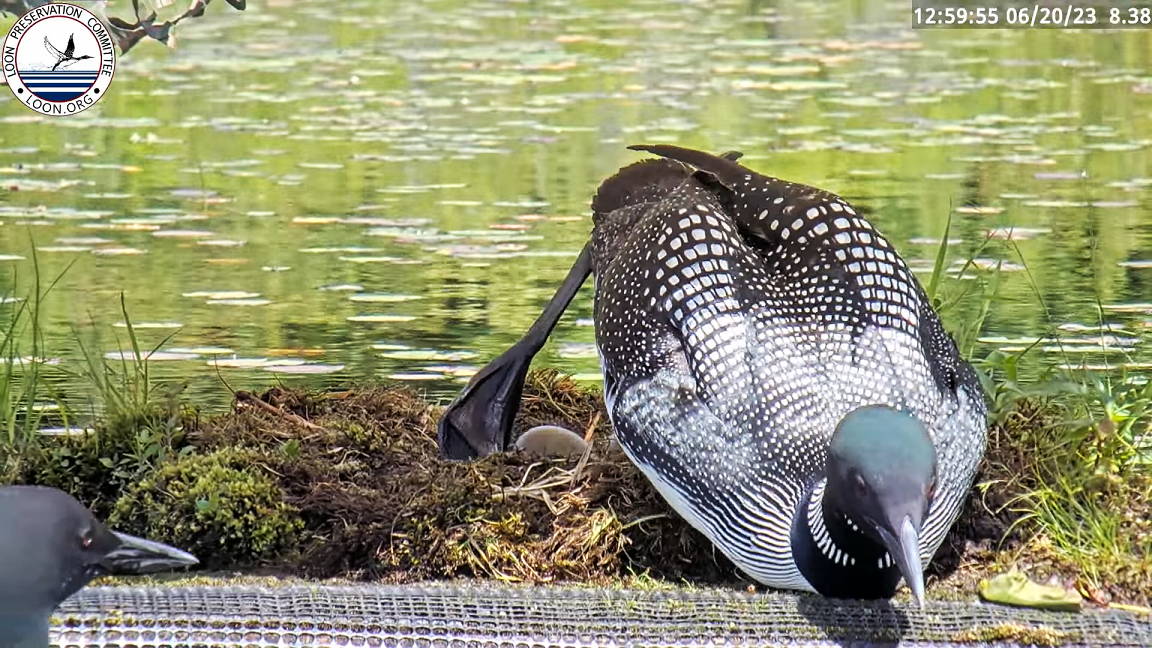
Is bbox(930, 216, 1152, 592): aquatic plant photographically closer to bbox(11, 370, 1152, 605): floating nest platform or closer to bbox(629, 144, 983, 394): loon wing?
bbox(11, 370, 1152, 605): floating nest platform

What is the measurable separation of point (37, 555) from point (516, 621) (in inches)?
Answer: 53.6

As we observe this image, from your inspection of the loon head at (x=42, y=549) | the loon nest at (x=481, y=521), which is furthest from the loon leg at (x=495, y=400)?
the loon head at (x=42, y=549)

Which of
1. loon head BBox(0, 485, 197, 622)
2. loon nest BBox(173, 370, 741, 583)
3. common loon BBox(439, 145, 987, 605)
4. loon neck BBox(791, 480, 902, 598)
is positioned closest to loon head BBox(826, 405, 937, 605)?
common loon BBox(439, 145, 987, 605)

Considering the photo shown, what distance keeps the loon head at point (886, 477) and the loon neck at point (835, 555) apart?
11 cm

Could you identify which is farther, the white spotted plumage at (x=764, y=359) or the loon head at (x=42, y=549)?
the white spotted plumage at (x=764, y=359)

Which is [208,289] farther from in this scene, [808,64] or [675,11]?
[675,11]

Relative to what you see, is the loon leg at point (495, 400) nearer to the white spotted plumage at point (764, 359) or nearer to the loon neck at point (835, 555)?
the white spotted plumage at point (764, 359)

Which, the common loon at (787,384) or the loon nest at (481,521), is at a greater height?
the common loon at (787,384)

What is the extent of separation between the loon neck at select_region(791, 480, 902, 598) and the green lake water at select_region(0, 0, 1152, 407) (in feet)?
4.96

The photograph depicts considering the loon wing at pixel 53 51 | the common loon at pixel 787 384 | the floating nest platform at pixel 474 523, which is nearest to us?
the common loon at pixel 787 384

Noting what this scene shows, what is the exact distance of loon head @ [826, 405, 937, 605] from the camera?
4.39 m

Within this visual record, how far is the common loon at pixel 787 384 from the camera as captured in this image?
458 cm

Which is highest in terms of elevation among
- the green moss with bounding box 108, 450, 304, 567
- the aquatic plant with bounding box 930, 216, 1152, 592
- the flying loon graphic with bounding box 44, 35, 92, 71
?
the flying loon graphic with bounding box 44, 35, 92, 71

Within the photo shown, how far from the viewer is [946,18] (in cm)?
1541
